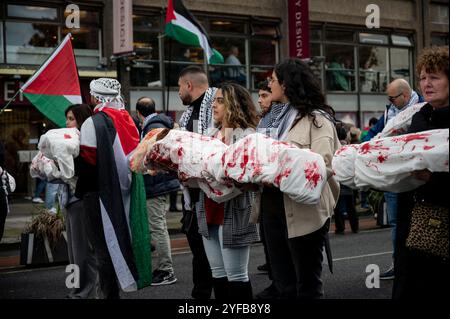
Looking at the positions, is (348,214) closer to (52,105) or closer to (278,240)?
(52,105)

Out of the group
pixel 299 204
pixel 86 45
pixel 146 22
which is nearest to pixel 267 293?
pixel 299 204

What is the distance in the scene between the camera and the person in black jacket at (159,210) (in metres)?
7.48

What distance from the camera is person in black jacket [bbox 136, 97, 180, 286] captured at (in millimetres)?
7484

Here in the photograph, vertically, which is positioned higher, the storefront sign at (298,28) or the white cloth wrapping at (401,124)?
the storefront sign at (298,28)

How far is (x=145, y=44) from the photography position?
19.6 m

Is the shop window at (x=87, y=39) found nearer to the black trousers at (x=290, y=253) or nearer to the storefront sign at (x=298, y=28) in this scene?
the storefront sign at (x=298, y=28)

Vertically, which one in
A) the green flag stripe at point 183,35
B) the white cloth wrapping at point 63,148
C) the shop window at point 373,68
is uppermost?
the shop window at point 373,68

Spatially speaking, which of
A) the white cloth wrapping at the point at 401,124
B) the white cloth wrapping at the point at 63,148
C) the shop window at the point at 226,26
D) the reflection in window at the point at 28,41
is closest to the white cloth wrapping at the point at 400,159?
the white cloth wrapping at the point at 401,124

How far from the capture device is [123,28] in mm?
18047

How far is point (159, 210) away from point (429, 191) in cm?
460

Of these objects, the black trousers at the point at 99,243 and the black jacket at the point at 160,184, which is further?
the black jacket at the point at 160,184

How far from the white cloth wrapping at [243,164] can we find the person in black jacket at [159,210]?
268 centimetres
